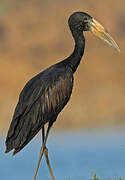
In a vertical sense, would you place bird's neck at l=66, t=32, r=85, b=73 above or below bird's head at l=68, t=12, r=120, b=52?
below

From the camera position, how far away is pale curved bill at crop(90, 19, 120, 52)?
1030cm

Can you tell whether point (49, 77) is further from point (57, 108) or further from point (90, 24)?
point (90, 24)

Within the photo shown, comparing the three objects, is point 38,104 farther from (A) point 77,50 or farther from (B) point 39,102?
(A) point 77,50

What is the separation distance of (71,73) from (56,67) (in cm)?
25

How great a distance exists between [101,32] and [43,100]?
150 centimetres

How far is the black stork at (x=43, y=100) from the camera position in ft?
31.3

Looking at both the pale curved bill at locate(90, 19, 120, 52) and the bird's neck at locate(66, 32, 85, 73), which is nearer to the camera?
the bird's neck at locate(66, 32, 85, 73)

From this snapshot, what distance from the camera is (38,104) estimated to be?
971 cm

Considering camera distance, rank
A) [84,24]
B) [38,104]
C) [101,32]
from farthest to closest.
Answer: [101,32]
[84,24]
[38,104]

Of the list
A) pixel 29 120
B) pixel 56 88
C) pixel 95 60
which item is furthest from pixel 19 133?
pixel 95 60

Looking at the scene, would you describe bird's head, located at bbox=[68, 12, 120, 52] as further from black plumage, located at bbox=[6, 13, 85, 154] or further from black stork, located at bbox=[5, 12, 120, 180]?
black plumage, located at bbox=[6, 13, 85, 154]

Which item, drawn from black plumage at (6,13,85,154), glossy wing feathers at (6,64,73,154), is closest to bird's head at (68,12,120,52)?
black plumage at (6,13,85,154)

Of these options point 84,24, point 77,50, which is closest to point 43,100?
point 77,50

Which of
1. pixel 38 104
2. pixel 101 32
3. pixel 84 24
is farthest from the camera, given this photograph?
pixel 101 32
